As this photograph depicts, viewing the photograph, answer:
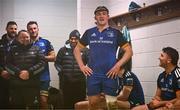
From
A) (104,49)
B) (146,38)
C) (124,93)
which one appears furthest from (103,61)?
(146,38)

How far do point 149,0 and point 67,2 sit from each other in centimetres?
82

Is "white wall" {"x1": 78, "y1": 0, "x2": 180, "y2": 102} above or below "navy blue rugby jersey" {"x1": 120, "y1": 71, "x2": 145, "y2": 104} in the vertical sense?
above

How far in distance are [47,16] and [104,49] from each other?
2.70 feet

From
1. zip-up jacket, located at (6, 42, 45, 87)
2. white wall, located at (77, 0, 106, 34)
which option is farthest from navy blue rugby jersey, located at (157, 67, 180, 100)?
zip-up jacket, located at (6, 42, 45, 87)

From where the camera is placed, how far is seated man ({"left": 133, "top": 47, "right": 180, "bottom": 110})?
2209 millimetres

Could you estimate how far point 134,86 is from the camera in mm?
2629

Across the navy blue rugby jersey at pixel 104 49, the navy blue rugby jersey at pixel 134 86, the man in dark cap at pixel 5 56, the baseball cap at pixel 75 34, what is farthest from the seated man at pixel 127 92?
the man in dark cap at pixel 5 56

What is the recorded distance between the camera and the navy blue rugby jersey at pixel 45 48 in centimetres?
266

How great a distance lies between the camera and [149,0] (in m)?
2.65

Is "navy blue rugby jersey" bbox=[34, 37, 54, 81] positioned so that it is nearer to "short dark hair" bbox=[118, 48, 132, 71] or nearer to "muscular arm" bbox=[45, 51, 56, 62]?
"muscular arm" bbox=[45, 51, 56, 62]

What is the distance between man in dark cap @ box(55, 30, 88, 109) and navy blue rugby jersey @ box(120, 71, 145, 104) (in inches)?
15.0

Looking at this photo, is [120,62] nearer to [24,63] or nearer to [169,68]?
[169,68]

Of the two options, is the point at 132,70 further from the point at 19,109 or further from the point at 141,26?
the point at 19,109

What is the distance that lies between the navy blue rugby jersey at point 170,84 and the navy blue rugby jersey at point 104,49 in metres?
0.44
